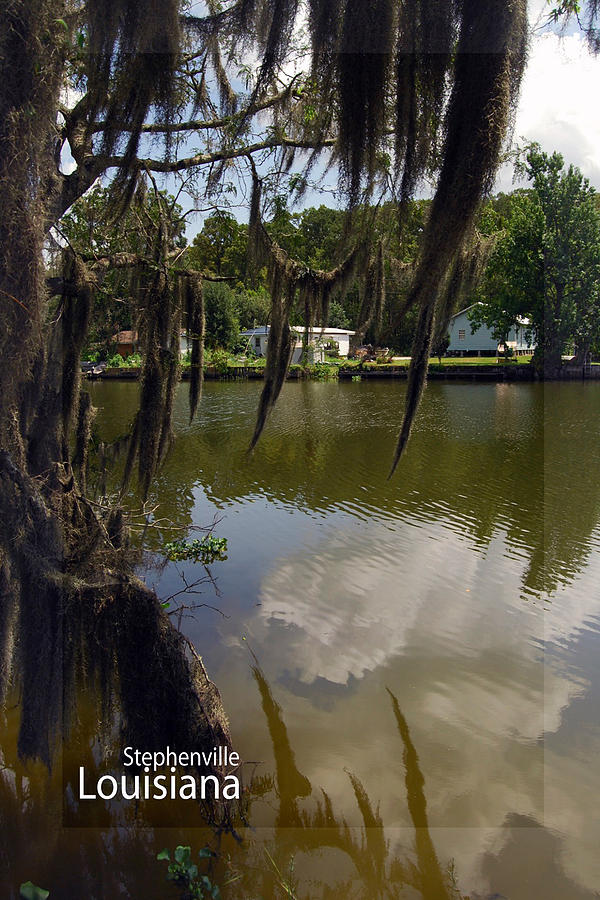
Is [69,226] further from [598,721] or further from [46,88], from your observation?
[598,721]

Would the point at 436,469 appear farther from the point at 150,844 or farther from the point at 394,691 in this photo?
the point at 150,844

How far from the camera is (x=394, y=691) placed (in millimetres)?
5738

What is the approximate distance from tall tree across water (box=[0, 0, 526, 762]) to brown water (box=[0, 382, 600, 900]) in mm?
1199

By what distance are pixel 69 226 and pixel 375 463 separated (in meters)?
10.2

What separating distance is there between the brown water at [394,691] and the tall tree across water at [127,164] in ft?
3.93

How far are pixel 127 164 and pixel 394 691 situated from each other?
4923mm

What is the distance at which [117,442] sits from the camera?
6.50 meters

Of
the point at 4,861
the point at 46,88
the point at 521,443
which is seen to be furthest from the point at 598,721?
the point at 521,443

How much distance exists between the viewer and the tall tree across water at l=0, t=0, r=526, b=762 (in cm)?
279

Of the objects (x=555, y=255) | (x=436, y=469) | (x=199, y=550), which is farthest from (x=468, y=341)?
(x=199, y=550)

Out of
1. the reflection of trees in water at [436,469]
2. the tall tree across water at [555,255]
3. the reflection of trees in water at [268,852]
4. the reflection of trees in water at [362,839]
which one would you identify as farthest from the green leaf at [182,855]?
the tall tree across water at [555,255]

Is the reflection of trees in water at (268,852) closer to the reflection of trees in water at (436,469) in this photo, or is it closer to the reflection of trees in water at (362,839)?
the reflection of trees in water at (362,839)

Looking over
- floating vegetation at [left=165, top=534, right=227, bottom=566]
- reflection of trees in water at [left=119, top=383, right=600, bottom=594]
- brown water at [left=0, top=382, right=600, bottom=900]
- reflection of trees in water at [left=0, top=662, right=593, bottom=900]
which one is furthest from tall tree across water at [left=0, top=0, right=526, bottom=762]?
reflection of trees in water at [left=119, top=383, right=600, bottom=594]

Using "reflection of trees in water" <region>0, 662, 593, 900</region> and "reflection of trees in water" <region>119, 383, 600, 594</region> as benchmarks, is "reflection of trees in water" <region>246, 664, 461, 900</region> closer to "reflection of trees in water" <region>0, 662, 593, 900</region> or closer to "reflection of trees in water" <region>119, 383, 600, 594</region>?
"reflection of trees in water" <region>0, 662, 593, 900</region>
